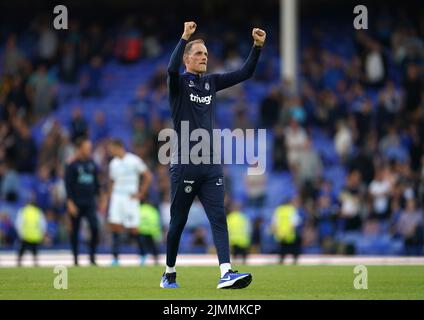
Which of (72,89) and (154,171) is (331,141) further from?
(72,89)

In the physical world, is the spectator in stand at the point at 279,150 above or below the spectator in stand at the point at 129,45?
below

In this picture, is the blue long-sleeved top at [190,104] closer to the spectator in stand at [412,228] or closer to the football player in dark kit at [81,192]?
the football player in dark kit at [81,192]

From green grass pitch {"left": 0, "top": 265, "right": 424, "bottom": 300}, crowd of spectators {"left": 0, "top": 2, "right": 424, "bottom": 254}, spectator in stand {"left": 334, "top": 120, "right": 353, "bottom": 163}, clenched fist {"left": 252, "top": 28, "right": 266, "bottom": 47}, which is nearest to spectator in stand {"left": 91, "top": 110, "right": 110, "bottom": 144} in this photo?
crowd of spectators {"left": 0, "top": 2, "right": 424, "bottom": 254}

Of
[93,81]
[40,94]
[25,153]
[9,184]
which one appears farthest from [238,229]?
[93,81]

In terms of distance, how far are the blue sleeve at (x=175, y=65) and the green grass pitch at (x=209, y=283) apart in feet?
7.48

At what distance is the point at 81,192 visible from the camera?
19.2 m

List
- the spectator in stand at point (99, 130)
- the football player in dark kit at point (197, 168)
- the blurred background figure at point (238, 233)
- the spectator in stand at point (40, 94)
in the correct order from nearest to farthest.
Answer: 1. the football player in dark kit at point (197, 168)
2. the blurred background figure at point (238, 233)
3. the spectator in stand at point (99, 130)
4. the spectator in stand at point (40, 94)

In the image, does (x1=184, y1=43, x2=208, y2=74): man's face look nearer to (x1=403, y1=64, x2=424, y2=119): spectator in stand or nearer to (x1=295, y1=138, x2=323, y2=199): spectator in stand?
(x1=295, y1=138, x2=323, y2=199): spectator in stand

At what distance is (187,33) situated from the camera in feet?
38.3

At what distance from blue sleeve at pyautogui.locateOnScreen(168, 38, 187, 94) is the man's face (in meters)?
0.34

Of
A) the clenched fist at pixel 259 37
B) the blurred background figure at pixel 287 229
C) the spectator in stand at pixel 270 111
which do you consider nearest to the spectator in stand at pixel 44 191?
the spectator in stand at pixel 270 111

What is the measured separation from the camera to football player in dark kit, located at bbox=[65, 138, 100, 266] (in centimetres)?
1920

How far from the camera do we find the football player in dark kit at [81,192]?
19.2 meters
